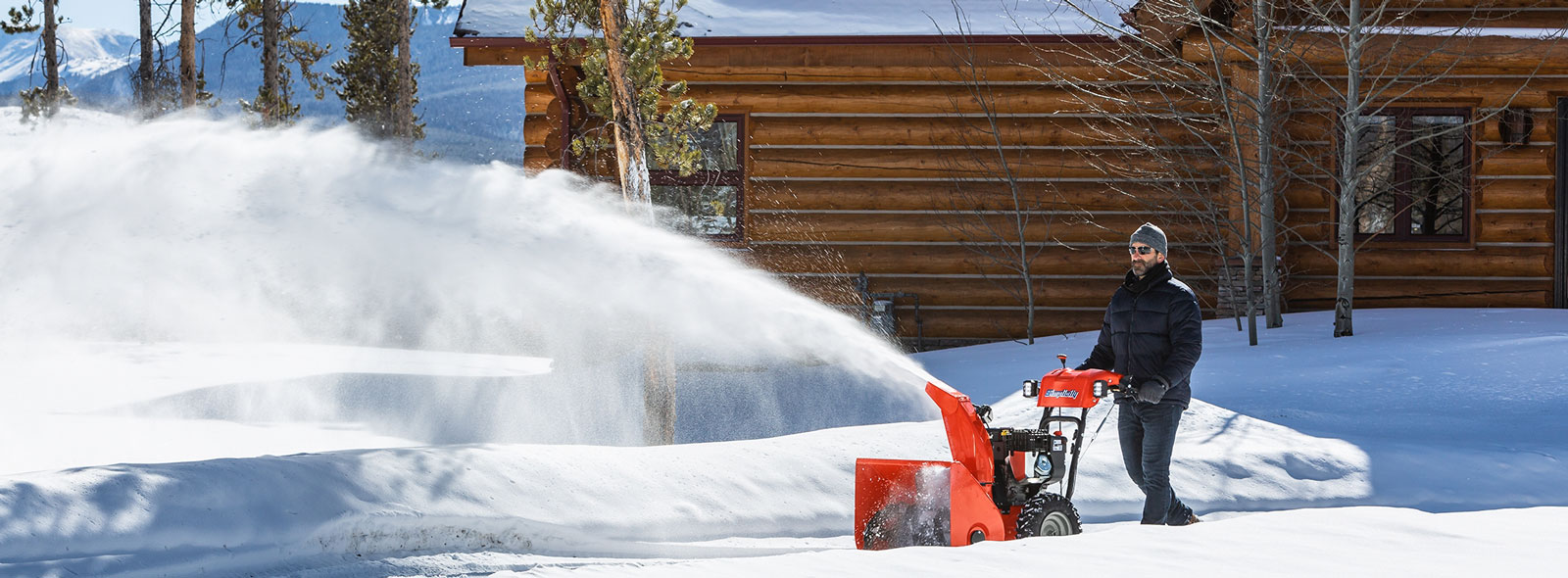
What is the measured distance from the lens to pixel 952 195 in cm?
1296

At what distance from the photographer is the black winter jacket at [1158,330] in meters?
4.77

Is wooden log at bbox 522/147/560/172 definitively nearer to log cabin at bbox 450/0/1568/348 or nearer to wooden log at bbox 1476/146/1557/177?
log cabin at bbox 450/0/1568/348

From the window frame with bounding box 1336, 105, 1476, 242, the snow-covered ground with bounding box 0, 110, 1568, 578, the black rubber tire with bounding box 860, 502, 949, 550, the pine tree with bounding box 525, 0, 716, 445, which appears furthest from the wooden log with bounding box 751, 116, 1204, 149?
the black rubber tire with bounding box 860, 502, 949, 550

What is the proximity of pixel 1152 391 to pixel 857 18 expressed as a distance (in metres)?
9.15

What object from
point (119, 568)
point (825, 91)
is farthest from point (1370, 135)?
point (119, 568)

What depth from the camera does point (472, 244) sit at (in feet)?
35.9

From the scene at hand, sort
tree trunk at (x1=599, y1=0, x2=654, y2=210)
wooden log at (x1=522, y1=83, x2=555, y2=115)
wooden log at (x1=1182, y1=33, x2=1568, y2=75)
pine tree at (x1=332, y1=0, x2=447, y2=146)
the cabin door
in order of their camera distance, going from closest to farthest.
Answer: tree trunk at (x1=599, y1=0, x2=654, y2=210) → wooden log at (x1=1182, y1=33, x2=1568, y2=75) → the cabin door → wooden log at (x1=522, y1=83, x2=555, y2=115) → pine tree at (x1=332, y1=0, x2=447, y2=146)

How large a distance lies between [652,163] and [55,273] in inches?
274

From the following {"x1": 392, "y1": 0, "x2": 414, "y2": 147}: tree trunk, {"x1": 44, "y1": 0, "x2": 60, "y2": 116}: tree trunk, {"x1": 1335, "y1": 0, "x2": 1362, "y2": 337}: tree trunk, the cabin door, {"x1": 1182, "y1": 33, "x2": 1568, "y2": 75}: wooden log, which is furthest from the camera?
{"x1": 44, "y1": 0, "x2": 60, "y2": 116}: tree trunk

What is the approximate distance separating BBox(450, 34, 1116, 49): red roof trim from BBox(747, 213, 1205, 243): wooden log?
189 cm

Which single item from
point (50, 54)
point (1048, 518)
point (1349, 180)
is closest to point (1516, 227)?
point (1349, 180)

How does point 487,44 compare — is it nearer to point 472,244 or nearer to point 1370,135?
point 472,244

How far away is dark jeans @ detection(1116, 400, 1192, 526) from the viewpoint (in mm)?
4875

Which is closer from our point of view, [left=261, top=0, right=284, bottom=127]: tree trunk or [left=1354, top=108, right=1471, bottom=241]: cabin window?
[left=1354, top=108, right=1471, bottom=241]: cabin window
